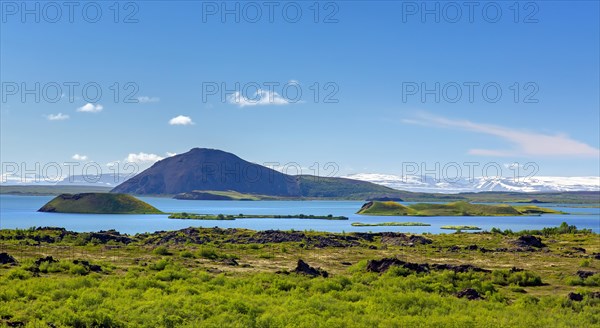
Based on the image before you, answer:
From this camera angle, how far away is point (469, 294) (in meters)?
38.3

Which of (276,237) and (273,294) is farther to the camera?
(276,237)

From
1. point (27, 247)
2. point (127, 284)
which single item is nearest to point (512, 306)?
point (127, 284)

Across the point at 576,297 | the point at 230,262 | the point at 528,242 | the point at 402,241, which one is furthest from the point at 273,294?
the point at 528,242

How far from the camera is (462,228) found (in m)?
158

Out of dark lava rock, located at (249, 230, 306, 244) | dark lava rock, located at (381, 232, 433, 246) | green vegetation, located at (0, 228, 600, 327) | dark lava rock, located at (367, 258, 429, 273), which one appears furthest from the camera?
dark lava rock, located at (249, 230, 306, 244)

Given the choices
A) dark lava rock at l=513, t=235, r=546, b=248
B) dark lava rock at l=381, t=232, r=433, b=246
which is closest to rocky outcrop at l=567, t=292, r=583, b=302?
dark lava rock at l=513, t=235, r=546, b=248

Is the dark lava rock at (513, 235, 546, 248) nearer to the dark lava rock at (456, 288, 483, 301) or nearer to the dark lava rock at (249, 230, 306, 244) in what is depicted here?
the dark lava rock at (249, 230, 306, 244)

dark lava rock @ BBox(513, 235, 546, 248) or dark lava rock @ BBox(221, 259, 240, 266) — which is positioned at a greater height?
dark lava rock @ BBox(221, 259, 240, 266)

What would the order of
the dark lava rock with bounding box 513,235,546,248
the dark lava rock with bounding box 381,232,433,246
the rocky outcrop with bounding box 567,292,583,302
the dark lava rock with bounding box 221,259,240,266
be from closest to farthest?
the rocky outcrop with bounding box 567,292,583,302 < the dark lava rock with bounding box 221,259,240,266 < the dark lava rock with bounding box 513,235,546,248 < the dark lava rock with bounding box 381,232,433,246

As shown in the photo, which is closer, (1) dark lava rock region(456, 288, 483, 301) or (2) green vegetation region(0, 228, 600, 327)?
(2) green vegetation region(0, 228, 600, 327)

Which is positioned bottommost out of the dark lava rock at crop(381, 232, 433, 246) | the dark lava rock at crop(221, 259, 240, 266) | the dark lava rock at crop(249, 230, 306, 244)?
the dark lava rock at crop(381, 232, 433, 246)

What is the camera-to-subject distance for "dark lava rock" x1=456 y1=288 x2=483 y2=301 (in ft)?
123

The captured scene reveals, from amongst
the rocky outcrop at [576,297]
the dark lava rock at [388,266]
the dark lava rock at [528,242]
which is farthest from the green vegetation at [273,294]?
the dark lava rock at [528,242]

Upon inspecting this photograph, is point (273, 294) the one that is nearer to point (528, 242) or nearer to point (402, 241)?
point (402, 241)
